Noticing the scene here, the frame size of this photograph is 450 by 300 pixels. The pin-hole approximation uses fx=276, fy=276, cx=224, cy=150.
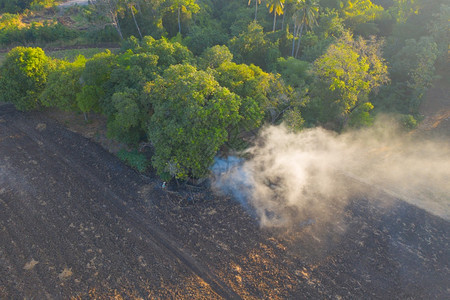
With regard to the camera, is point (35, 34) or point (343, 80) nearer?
point (343, 80)

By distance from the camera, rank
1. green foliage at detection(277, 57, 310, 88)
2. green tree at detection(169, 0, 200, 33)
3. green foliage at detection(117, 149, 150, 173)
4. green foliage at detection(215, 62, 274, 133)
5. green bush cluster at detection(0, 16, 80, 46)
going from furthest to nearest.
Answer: green bush cluster at detection(0, 16, 80, 46) < green tree at detection(169, 0, 200, 33) < green foliage at detection(277, 57, 310, 88) < green foliage at detection(117, 149, 150, 173) < green foliage at detection(215, 62, 274, 133)

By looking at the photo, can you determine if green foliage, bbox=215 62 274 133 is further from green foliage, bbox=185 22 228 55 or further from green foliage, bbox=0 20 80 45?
green foliage, bbox=0 20 80 45

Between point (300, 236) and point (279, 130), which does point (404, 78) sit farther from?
point (300, 236)

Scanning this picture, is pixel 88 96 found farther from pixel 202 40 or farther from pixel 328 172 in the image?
pixel 328 172

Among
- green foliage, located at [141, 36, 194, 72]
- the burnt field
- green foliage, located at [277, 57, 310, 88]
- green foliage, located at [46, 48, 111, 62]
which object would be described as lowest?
the burnt field

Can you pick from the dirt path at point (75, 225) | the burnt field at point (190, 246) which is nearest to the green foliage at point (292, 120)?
the burnt field at point (190, 246)

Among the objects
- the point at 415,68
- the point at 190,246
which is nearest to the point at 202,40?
the point at 415,68

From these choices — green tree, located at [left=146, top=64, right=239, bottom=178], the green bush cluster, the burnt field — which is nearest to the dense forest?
green tree, located at [left=146, top=64, right=239, bottom=178]
